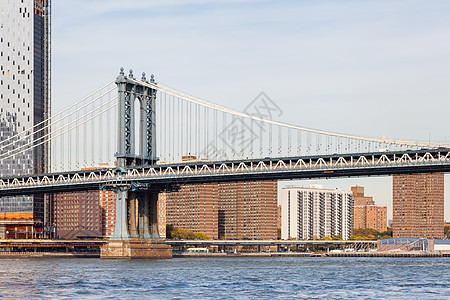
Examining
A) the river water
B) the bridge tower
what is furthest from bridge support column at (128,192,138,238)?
the river water

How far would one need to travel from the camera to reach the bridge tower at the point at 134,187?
118812 mm

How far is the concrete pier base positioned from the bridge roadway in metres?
7.83

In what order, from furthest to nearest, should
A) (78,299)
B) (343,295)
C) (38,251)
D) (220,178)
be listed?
(38,251)
(220,178)
(343,295)
(78,299)

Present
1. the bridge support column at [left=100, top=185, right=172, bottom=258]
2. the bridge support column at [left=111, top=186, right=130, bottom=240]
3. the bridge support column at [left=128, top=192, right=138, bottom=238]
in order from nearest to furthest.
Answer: the bridge support column at [left=100, top=185, right=172, bottom=258] < the bridge support column at [left=111, top=186, right=130, bottom=240] < the bridge support column at [left=128, top=192, right=138, bottom=238]

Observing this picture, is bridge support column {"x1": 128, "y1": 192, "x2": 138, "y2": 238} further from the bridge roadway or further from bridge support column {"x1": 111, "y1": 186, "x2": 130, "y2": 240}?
the bridge roadway

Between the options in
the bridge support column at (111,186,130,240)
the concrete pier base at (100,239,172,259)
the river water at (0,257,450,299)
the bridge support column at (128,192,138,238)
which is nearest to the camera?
the river water at (0,257,450,299)

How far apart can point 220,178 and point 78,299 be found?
6305 cm

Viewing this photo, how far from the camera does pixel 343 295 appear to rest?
60.1 meters

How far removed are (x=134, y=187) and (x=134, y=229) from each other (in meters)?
5.80

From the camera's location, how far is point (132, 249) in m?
117

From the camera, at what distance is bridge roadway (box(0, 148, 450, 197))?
10475cm

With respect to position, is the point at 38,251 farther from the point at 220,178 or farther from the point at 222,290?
the point at 222,290

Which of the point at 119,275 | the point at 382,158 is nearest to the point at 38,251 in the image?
the point at 382,158

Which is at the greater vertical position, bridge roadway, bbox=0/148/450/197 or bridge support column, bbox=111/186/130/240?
bridge roadway, bbox=0/148/450/197
